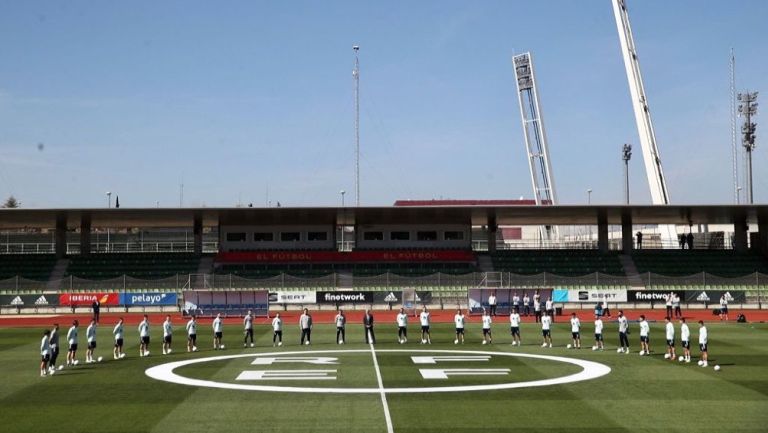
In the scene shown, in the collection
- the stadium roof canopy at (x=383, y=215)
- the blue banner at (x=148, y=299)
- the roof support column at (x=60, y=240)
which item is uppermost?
the stadium roof canopy at (x=383, y=215)

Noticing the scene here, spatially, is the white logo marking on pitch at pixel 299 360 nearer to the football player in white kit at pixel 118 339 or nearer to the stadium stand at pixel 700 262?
the football player in white kit at pixel 118 339

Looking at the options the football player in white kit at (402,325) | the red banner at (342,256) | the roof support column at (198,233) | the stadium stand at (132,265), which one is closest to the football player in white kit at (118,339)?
the football player in white kit at (402,325)

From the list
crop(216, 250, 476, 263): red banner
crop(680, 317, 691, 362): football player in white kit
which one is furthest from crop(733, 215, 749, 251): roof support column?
crop(680, 317, 691, 362): football player in white kit

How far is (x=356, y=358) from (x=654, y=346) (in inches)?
496

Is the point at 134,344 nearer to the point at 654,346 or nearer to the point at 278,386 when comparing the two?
the point at 278,386

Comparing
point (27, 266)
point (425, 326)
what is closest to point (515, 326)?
point (425, 326)

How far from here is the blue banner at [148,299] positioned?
5522 centimetres

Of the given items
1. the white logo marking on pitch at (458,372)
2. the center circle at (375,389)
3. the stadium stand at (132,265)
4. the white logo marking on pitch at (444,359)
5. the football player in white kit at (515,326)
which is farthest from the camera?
the stadium stand at (132,265)

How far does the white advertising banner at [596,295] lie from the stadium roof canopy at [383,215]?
673 centimetres

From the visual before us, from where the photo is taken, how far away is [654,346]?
1251 inches

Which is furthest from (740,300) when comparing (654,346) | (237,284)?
(237,284)

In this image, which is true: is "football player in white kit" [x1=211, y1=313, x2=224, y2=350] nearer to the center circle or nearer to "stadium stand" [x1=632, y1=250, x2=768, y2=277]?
the center circle

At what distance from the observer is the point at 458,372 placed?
949 inches

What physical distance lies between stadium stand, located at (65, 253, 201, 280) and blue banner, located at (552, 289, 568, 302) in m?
29.6
